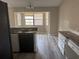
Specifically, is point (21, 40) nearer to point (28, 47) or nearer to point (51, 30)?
point (28, 47)

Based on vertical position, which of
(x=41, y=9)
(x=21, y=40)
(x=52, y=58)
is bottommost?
(x=52, y=58)

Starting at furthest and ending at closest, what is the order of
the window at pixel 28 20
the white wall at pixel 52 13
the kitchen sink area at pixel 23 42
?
the window at pixel 28 20
the white wall at pixel 52 13
the kitchen sink area at pixel 23 42

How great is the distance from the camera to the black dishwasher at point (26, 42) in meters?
4.73

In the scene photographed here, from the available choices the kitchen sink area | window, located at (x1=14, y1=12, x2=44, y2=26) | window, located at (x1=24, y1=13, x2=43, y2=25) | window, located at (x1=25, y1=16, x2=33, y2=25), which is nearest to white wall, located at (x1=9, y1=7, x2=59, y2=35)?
window, located at (x1=14, y1=12, x2=44, y2=26)

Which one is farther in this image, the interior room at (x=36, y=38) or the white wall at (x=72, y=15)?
the white wall at (x=72, y=15)

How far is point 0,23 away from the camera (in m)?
2.98

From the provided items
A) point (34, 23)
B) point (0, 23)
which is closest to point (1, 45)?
point (0, 23)

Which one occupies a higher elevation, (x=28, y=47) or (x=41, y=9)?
(x=41, y=9)

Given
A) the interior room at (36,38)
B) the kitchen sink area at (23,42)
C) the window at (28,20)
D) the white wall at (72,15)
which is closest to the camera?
the interior room at (36,38)

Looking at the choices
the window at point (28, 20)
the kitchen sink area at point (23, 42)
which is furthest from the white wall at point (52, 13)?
the kitchen sink area at point (23, 42)

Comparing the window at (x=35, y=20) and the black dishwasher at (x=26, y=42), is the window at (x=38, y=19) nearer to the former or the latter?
the window at (x=35, y=20)

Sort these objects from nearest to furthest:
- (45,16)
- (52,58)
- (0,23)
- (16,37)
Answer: (0,23) → (52,58) → (16,37) → (45,16)

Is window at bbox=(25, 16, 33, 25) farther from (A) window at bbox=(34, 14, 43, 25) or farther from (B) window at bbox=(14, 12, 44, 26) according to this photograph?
(A) window at bbox=(34, 14, 43, 25)

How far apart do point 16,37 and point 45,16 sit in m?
8.92
